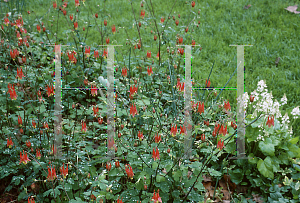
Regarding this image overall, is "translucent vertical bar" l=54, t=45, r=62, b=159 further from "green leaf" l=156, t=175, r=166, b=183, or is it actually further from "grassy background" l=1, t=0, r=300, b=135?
"grassy background" l=1, t=0, r=300, b=135

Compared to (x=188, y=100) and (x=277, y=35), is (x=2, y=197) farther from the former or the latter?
(x=277, y=35)

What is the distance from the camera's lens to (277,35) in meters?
4.51

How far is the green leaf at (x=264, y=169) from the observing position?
7.95 ft

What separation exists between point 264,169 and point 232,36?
2674 mm

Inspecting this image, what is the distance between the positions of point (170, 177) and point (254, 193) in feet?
3.11

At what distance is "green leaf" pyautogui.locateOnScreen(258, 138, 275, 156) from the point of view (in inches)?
96.6

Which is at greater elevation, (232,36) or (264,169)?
(232,36)

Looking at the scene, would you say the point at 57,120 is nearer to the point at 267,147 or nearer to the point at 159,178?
the point at 159,178

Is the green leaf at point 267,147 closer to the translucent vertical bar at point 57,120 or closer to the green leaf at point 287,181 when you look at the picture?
the green leaf at point 287,181

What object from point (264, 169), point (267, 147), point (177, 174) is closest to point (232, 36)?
point (267, 147)

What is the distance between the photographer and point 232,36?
14.9 ft

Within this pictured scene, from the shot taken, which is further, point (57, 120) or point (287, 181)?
point (287, 181)

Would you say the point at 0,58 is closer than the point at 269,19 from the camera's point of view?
Yes

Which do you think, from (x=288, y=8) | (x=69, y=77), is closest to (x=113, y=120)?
(x=69, y=77)
